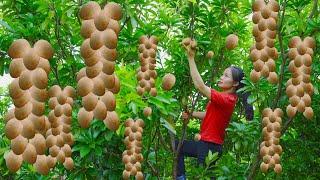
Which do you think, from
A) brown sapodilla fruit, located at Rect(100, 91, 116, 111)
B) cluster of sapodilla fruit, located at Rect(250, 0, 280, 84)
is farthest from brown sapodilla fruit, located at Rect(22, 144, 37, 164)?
cluster of sapodilla fruit, located at Rect(250, 0, 280, 84)

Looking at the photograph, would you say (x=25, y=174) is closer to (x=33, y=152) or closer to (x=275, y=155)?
(x=275, y=155)

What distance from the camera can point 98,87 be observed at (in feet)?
3.94

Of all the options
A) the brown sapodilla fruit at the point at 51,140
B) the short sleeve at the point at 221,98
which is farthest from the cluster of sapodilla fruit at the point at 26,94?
the short sleeve at the point at 221,98

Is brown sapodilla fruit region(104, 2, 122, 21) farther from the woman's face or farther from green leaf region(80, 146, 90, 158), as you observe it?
the woman's face

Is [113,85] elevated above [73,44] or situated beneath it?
situated beneath

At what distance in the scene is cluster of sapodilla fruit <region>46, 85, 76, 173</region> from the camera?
1667 millimetres

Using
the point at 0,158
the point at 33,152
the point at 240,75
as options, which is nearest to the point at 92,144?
the point at 0,158

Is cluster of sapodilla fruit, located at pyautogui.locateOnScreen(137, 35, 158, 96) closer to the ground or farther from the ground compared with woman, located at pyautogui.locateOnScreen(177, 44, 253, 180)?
closer to the ground

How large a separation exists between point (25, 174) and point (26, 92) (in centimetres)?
319

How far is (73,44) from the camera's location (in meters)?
3.33

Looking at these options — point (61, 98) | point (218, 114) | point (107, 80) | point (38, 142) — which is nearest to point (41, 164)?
point (38, 142)

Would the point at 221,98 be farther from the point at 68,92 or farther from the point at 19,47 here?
the point at 19,47

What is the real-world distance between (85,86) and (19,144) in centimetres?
21

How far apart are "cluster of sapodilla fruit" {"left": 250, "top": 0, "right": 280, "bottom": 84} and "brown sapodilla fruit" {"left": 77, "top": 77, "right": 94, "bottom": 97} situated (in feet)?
3.68
